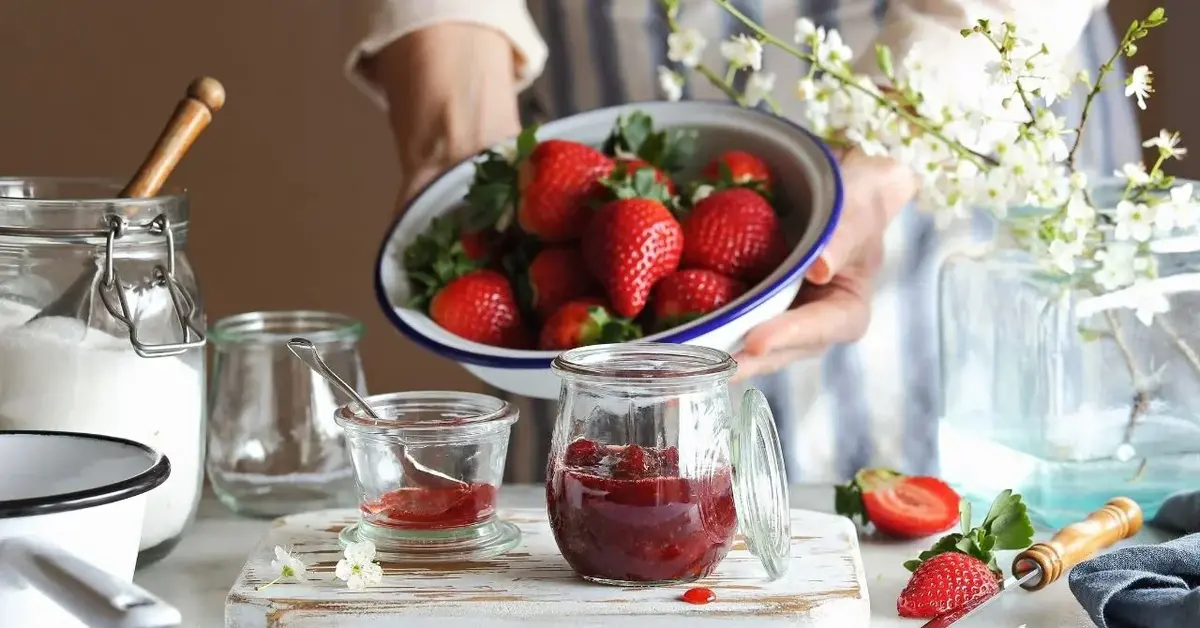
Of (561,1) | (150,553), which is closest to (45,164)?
(561,1)

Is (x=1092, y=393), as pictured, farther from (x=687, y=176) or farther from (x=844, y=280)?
(x=687, y=176)

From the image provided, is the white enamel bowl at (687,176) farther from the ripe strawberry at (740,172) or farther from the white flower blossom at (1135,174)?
the white flower blossom at (1135,174)

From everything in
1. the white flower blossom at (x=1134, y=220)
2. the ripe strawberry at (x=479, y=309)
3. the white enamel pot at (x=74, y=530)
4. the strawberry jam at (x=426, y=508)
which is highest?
the white flower blossom at (x=1134, y=220)

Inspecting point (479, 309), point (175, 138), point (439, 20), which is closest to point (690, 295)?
point (479, 309)

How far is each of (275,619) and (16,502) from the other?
168mm

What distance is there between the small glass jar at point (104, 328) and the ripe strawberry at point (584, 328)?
239 millimetres

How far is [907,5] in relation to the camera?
131 cm

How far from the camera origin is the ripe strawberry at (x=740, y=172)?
1.01 metres

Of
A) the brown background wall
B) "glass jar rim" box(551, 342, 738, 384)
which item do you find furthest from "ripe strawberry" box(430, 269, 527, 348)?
the brown background wall

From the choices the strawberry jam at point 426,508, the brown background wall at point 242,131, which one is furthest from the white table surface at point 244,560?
the brown background wall at point 242,131

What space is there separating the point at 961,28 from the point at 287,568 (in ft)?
2.56

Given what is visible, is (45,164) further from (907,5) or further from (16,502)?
(16,502)

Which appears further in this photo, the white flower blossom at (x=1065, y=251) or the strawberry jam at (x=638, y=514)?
the white flower blossom at (x=1065, y=251)

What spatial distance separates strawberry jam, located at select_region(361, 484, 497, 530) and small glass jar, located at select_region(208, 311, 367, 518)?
0.21 meters
